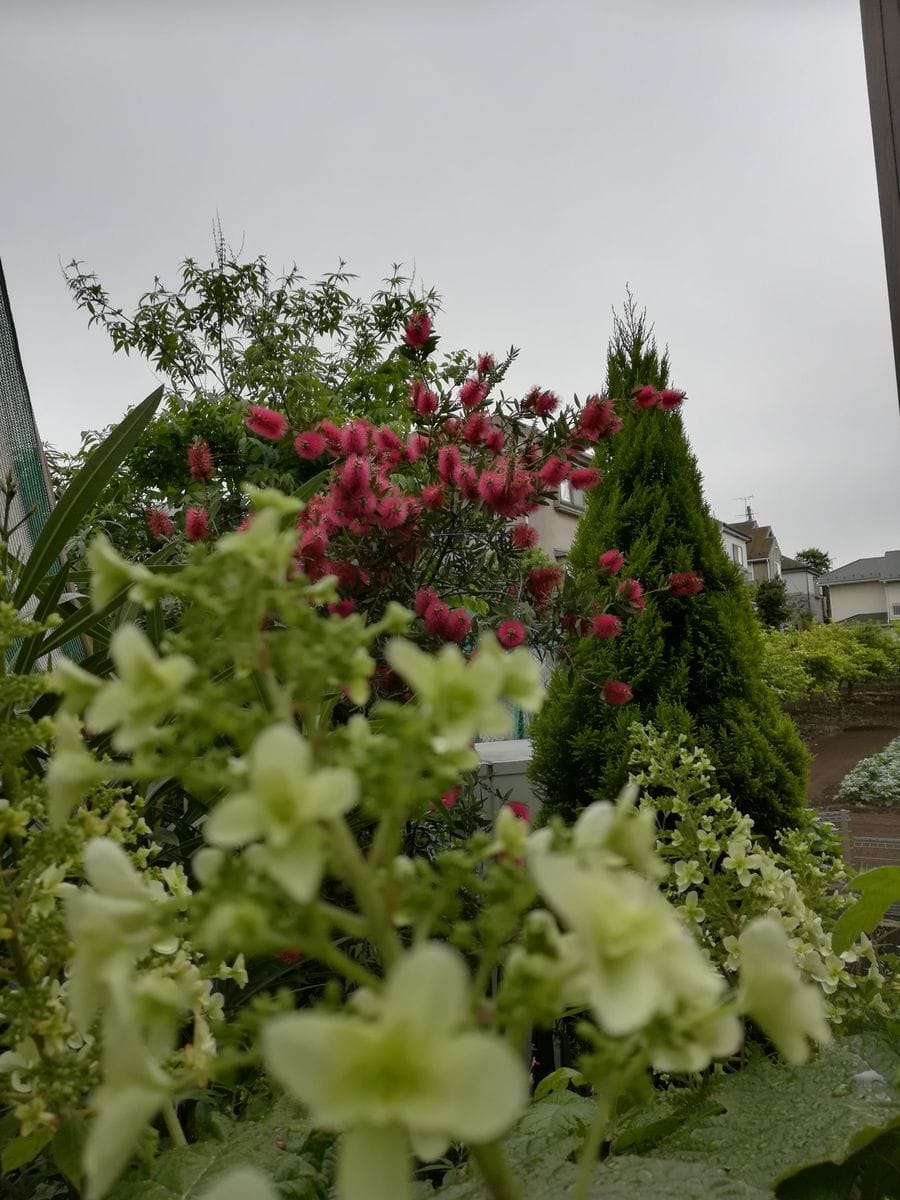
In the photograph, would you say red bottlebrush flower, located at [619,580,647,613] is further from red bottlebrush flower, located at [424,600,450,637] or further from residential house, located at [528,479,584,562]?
residential house, located at [528,479,584,562]

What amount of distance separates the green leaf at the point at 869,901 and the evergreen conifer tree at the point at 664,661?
1577 millimetres

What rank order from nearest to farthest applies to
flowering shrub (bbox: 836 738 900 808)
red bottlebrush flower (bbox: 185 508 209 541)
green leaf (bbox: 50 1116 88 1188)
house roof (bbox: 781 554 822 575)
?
green leaf (bbox: 50 1116 88 1188), red bottlebrush flower (bbox: 185 508 209 541), flowering shrub (bbox: 836 738 900 808), house roof (bbox: 781 554 822 575)

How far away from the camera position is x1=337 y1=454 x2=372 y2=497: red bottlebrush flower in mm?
1854

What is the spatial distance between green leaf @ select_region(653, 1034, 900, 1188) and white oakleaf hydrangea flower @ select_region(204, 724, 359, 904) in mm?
520

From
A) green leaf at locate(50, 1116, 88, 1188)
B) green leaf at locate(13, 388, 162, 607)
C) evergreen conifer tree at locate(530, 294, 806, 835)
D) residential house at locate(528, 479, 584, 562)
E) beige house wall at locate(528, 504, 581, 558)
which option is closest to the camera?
green leaf at locate(50, 1116, 88, 1188)

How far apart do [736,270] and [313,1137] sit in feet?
15.8

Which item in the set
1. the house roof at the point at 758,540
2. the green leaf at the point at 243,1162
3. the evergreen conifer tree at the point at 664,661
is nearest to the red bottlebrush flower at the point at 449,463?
the evergreen conifer tree at the point at 664,661

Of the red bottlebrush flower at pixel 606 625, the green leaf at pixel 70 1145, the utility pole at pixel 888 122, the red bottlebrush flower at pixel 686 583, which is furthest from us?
the red bottlebrush flower at pixel 686 583

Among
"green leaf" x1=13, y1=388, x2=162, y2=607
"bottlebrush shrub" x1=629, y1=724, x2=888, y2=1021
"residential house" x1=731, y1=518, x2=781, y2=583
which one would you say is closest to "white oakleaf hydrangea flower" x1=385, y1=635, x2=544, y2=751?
"bottlebrush shrub" x1=629, y1=724, x2=888, y2=1021

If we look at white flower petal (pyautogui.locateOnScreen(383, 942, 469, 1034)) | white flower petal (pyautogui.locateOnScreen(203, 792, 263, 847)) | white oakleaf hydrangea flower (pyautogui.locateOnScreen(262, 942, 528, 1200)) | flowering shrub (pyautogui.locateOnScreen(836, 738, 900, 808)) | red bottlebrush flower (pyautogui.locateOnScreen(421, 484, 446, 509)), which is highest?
red bottlebrush flower (pyautogui.locateOnScreen(421, 484, 446, 509))

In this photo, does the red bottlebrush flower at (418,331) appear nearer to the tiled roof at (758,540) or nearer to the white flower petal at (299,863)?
the white flower petal at (299,863)

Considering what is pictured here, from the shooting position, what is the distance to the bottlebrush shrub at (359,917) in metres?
0.22

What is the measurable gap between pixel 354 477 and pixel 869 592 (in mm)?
11600

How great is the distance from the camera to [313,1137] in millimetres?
712
